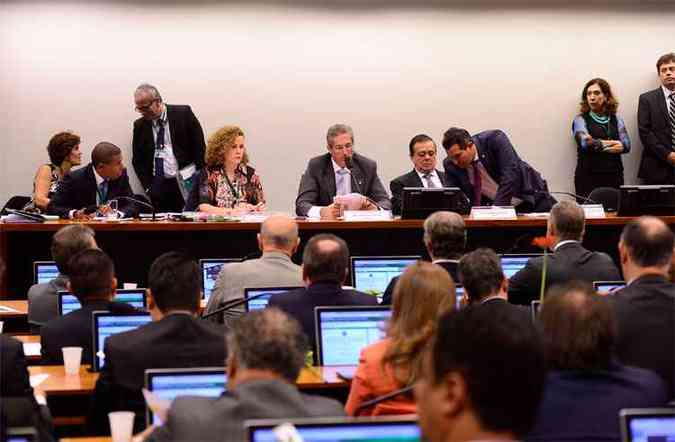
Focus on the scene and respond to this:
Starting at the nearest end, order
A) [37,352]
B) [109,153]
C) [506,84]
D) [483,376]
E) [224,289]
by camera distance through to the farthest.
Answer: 1. [483,376]
2. [37,352]
3. [224,289]
4. [109,153]
5. [506,84]

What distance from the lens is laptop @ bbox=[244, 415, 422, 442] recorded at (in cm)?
241

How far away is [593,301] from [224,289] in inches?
121

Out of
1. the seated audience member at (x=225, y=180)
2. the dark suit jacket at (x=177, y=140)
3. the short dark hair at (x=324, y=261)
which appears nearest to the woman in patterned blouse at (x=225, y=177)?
the seated audience member at (x=225, y=180)

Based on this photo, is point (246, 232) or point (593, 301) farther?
point (246, 232)

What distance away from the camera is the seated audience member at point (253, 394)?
2686mm

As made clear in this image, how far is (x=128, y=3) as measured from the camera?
11039 millimetres

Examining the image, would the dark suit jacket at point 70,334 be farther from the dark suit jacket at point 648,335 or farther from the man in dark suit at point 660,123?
the man in dark suit at point 660,123

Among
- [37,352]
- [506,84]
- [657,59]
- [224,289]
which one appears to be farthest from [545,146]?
[37,352]

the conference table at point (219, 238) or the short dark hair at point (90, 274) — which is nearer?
the short dark hair at point (90, 274)

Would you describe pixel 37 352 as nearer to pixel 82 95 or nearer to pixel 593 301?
pixel 593 301

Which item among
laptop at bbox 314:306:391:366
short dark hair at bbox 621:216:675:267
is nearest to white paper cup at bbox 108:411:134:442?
laptop at bbox 314:306:391:366

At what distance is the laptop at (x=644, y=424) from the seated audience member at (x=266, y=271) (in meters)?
3.35

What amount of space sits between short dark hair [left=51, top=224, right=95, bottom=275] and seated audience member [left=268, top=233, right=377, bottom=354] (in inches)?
54.0

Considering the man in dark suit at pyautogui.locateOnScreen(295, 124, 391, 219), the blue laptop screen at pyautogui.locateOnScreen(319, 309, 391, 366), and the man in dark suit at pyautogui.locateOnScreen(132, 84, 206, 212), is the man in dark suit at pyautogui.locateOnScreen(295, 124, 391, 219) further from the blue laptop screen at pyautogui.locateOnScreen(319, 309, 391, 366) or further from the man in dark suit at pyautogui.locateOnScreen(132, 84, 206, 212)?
the blue laptop screen at pyautogui.locateOnScreen(319, 309, 391, 366)
